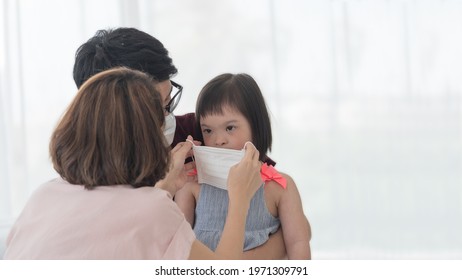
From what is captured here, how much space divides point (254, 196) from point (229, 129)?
195 mm

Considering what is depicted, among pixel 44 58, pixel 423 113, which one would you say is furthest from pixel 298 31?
pixel 44 58

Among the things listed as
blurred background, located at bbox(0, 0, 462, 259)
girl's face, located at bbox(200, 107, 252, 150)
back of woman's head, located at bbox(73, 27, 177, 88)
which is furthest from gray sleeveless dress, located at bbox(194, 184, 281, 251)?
blurred background, located at bbox(0, 0, 462, 259)

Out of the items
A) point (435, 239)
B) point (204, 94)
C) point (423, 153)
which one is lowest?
point (435, 239)

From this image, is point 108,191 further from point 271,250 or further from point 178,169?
point 271,250

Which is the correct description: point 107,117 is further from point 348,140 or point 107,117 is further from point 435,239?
point 435,239

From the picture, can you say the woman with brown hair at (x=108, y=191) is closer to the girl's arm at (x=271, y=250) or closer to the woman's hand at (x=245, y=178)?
the woman's hand at (x=245, y=178)

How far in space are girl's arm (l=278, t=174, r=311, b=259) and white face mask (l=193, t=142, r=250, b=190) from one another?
17 cm

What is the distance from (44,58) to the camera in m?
3.36

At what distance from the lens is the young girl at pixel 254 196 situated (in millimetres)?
1763

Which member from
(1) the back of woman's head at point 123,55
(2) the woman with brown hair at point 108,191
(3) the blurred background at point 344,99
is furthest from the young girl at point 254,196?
(3) the blurred background at point 344,99

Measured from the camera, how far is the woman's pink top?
1228mm

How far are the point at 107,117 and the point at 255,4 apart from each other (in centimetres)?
232

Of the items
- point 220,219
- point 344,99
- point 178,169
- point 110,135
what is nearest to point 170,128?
point 178,169

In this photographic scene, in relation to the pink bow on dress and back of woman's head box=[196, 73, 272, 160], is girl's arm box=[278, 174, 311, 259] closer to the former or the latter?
the pink bow on dress
